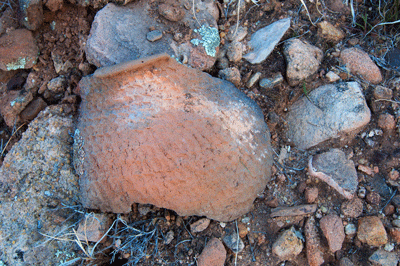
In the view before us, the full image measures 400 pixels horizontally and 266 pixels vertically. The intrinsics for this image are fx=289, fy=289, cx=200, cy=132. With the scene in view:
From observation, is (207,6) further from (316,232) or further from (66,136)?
(316,232)

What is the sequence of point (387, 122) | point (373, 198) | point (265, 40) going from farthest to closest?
1. point (265, 40)
2. point (387, 122)
3. point (373, 198)

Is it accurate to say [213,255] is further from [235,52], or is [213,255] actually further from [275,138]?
[235,52]

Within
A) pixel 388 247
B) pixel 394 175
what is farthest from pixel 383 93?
pixel 388 247

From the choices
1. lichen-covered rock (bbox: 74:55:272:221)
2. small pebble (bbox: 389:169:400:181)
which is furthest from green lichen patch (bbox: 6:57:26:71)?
small pebble (bbox: 389:169:400:181)

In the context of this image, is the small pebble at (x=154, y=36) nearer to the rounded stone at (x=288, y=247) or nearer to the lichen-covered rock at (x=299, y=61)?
the lichen-covered rock at (x=299, y=61)

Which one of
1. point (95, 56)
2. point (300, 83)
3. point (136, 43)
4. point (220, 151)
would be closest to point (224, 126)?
point (220, 151)

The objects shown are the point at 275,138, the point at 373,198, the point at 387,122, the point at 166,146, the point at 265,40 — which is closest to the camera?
the point at 166,146

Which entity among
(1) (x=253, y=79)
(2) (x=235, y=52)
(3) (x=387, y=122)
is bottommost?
(3) (x=387, y=122)
